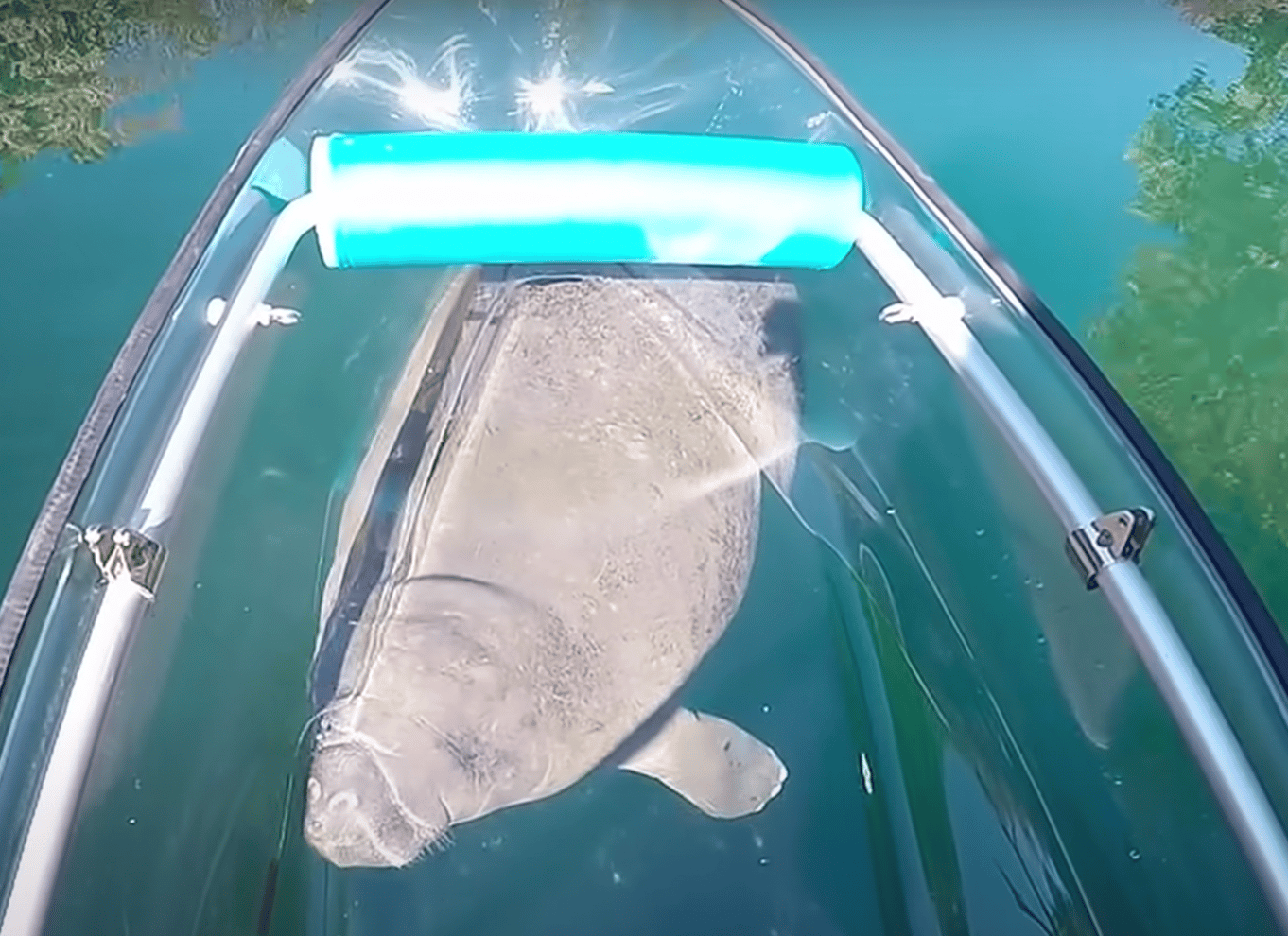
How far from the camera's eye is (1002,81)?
2.77 metres

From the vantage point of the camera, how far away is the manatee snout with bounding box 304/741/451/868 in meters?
1.39

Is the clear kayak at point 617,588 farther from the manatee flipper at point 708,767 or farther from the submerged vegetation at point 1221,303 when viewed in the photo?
the submerged vegetation at point 1221,303

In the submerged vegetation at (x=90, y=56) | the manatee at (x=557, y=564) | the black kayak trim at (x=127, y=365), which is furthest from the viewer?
the submerged vegetation at (x=90, y=56)

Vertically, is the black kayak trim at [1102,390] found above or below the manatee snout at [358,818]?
above

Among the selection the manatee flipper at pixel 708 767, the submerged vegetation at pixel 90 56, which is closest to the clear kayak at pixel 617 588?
the manatee flipper at pixel 708 767

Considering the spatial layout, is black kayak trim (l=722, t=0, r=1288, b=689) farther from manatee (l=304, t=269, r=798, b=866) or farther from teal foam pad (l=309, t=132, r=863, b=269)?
manatee (l=304, t=269, r=798, b=866)

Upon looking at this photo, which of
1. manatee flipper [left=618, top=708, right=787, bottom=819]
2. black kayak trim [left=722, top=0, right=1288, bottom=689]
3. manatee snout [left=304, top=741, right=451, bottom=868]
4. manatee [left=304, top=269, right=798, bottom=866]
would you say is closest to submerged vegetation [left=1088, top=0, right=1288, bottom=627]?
black kayak trim [left=722, top=0, right=1288, bottom=689]

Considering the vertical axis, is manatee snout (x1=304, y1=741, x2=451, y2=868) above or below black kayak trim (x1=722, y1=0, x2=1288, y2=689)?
below

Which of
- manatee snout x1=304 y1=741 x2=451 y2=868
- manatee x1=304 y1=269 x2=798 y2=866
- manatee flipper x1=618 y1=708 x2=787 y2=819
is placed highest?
manatee x1=304 y1=269 x2=798 y2=866

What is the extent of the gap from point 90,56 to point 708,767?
2054 millimetres

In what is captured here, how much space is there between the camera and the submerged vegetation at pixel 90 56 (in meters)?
2.46

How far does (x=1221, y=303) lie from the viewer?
7.97ft

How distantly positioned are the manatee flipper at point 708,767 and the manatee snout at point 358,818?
11.7 inches

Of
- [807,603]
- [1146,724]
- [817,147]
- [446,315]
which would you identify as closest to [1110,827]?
[1146,724]
